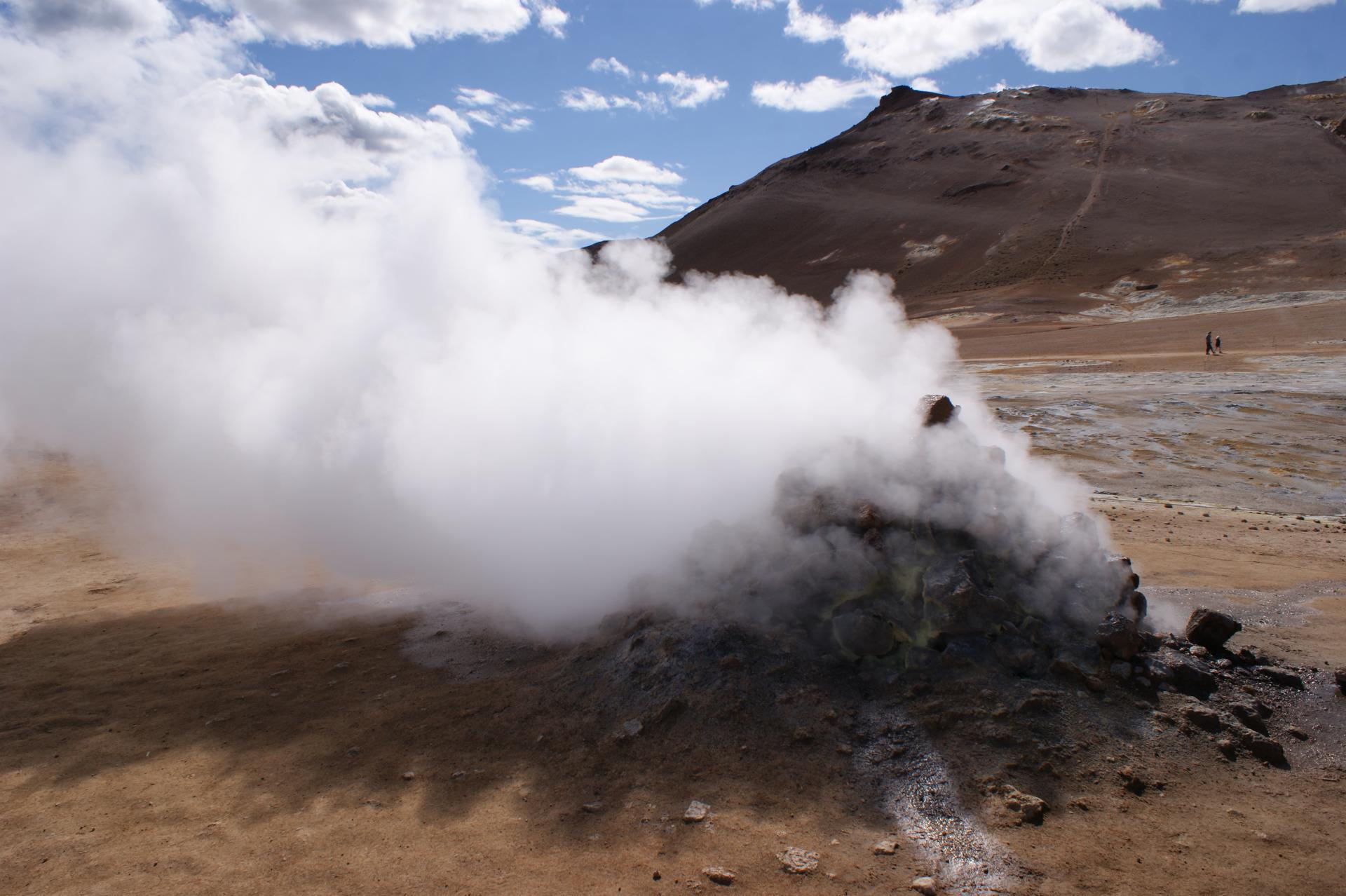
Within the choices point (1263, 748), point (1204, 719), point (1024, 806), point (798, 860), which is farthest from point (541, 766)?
point (1263, 748)

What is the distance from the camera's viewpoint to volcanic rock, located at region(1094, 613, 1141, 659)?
4.56m

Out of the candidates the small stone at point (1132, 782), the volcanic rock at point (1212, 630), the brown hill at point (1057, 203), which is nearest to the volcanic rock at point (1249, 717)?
the volcanic rock at point (1212, 630)

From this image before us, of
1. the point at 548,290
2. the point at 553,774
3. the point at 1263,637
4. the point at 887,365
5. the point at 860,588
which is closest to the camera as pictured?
the point at 553,774

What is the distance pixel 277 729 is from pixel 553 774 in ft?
A: 5.77

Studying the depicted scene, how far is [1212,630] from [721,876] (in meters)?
3.58

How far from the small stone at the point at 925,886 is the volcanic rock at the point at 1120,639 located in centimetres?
197

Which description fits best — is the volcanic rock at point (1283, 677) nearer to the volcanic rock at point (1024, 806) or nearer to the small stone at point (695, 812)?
the volcanic rock at point (1024, 806)

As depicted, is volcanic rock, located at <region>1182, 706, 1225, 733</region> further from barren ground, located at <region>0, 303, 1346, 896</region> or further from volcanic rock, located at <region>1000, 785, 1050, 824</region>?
volcanic rock, located at <region>1000, 785, 1050, 824</region>

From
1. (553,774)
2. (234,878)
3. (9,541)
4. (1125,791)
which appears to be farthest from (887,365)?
(9,541)

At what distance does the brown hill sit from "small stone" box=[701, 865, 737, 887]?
42602 millimetres

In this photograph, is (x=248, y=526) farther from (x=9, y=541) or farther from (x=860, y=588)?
(x=860, y=588)

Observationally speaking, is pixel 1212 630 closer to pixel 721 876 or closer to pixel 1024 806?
pixel 1024 806

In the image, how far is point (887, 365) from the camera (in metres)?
7.18

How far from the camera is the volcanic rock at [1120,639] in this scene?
15.0 ft
